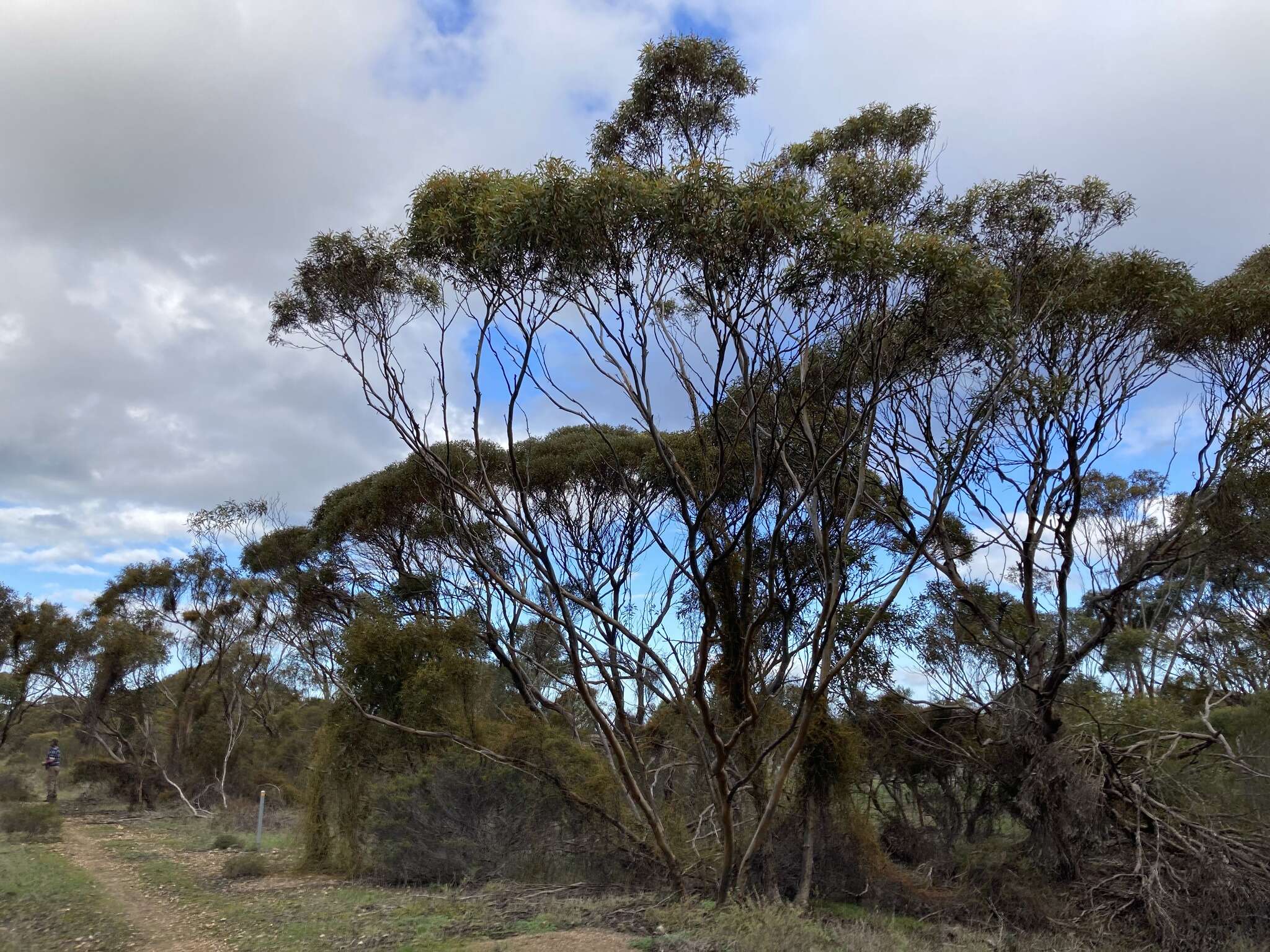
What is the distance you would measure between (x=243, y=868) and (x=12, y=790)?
15553 mm

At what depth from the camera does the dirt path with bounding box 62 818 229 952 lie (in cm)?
867

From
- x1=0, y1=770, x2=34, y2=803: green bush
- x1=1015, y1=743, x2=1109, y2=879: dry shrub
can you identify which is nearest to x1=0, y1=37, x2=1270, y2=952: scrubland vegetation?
x1=1015, y1=743, x2=1109, y2=879: dry shrub

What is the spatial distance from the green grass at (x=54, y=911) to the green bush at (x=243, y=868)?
75.0 inches

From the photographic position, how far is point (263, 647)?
91.0ft

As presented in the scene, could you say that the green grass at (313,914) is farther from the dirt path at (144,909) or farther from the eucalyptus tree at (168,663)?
the eucalyptus tree at (168,663)

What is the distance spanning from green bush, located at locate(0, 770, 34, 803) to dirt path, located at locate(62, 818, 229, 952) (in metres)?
9.12

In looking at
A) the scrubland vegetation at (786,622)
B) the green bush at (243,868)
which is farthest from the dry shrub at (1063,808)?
the green bush at (243,868)

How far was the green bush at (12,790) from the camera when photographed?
2373cm

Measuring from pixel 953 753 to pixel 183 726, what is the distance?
78.6 ft

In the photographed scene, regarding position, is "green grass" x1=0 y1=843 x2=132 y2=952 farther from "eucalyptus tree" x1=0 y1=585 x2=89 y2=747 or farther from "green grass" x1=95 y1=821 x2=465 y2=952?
"eucalyptus tree" x1=0 y1=585 x2=89 y2=747

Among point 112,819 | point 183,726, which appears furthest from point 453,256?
point 183,726

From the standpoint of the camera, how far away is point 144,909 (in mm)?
10539

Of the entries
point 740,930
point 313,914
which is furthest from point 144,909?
point 740,930

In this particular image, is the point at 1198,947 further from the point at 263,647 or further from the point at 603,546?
the point at 263,647
